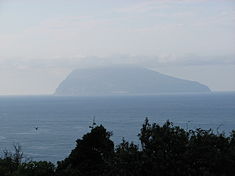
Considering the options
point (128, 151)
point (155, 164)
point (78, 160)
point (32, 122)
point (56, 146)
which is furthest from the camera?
point (32, 122)

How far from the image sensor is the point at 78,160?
68.7ft

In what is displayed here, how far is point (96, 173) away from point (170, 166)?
563 centimetres

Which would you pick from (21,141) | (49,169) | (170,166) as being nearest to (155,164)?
(170,166)

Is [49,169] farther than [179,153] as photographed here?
Yes

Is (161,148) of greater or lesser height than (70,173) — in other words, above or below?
above

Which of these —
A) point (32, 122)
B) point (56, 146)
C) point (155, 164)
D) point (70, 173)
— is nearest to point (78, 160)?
point (70, 173)

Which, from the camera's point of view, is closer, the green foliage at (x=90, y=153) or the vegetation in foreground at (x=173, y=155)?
the vegetation in foreground at (x=173, y=155)

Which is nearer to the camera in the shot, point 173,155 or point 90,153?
point 173,155

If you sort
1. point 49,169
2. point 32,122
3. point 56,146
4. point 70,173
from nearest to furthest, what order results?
point 70,173
point 49,169
point 56,146
point 32,122

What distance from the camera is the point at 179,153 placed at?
14.6 metres

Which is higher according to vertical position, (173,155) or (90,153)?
(173,155)

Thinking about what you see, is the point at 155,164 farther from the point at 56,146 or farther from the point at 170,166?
the point at 56,146

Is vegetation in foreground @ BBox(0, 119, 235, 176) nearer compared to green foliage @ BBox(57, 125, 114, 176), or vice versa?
vegetation in foreground @ BBox(0, 119, 235, 176)

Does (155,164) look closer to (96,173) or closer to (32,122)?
(96,173)
